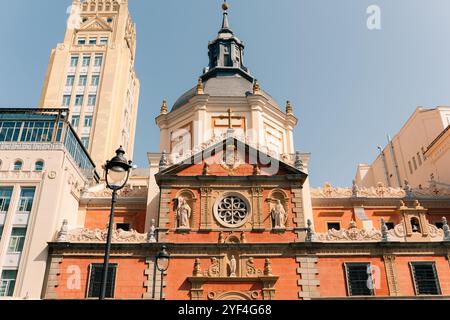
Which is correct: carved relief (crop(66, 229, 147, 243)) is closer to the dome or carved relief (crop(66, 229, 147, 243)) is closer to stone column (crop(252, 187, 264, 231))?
stone column (crop(252, 187, 264, 231))

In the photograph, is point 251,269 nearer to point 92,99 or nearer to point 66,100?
point 92,99

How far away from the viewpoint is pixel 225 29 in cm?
5453

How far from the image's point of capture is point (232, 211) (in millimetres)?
29469

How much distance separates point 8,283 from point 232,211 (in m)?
15.4

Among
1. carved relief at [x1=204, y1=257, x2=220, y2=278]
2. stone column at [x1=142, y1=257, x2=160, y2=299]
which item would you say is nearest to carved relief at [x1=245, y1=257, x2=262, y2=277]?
carved relief at [x1=204, y1=257, x2=220, y2=278]

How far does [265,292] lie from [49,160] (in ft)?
59.9

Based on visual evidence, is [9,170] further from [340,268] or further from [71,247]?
[340,268]

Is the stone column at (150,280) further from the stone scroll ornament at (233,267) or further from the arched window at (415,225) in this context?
the arched window at (415,225)

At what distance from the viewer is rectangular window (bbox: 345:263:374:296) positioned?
26719 mm

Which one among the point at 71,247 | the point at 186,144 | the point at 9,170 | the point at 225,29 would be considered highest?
the point at 225,29

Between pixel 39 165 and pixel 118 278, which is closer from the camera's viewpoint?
pixel 118 278

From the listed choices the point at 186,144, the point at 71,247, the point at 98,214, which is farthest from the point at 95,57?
the point at 71,247

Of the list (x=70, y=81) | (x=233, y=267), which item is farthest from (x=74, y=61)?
(x=233, y=267)

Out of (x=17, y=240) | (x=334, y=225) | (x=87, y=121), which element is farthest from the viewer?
(x=87, y=121)
